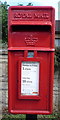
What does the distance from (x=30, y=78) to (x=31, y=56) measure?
0.83 ft

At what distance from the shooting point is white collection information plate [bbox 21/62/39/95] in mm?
2584

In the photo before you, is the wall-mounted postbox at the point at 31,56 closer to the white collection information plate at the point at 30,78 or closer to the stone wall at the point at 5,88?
the white collection information plate at the point at 30,78

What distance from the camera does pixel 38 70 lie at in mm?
2598

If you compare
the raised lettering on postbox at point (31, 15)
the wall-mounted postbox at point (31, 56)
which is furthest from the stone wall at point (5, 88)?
the raised lettering on postbox at point (31, 15)

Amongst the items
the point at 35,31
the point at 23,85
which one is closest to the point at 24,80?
the point at 23,85

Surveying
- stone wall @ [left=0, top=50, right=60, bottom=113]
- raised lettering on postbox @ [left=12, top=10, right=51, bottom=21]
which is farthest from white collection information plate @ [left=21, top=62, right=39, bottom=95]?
stone wall @ [left=0, top=50, right=60, bottom=113]

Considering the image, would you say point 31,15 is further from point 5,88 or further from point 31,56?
Answer: point 5,88

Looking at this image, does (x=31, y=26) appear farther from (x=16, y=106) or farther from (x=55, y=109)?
(x=55, y=109)

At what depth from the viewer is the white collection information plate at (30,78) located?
2.58 meters

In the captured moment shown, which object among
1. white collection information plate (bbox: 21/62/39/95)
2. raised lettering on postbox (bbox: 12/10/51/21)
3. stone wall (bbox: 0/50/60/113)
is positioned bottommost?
stone wall (bbox: 0/50/60/113)

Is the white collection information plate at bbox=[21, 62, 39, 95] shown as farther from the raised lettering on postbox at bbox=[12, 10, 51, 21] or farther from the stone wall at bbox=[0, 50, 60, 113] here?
the stone wall at bbox=[0, 50, 60, 113]

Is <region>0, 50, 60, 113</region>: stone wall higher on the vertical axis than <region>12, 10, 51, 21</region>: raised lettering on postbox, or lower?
lower

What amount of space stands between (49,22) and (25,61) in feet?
1.65

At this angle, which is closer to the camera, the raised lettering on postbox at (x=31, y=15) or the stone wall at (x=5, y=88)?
the raised lettering on postbox at (x=31, y=15)
